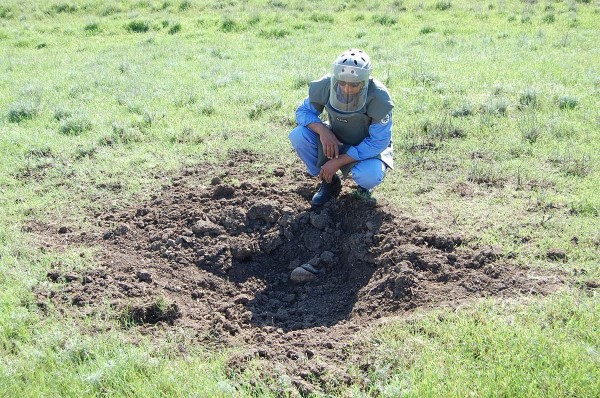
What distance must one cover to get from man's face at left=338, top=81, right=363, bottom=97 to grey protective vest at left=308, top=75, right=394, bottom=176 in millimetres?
157

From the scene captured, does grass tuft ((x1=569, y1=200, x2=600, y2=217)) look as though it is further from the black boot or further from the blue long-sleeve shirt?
the black boot

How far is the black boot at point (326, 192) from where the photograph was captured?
596 centimetres

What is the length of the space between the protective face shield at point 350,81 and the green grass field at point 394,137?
1.04 metres

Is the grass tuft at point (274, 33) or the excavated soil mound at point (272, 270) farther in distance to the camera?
the grass tuft at point (274, 33)

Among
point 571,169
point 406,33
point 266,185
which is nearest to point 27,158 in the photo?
point 266,185

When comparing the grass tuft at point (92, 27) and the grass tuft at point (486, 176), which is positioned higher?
the grass tuft at point (92, 27)

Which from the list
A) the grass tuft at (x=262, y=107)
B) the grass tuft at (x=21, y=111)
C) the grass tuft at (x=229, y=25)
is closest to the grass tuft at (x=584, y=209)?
the grass tuft at (x=262, y=107)

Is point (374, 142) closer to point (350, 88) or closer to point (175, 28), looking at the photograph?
point (350, 88)

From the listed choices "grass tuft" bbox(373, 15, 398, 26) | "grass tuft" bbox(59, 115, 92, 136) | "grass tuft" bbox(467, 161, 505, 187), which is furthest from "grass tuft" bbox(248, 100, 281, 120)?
"grass tuft" bbox(373, 15, 398, 26)

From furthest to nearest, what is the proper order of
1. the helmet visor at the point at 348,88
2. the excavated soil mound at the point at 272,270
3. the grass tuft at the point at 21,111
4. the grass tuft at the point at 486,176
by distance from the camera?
the grass tuft at the point at 21,111 → the grass tuft at the point at 486,176 → the helmet visor at the point at 348,88 → the excavated soil mound at the point at 272,270

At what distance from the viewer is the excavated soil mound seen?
4.51 metres

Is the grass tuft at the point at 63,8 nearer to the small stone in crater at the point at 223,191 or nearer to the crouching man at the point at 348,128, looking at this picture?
the small stone in crater at the point at 223,191

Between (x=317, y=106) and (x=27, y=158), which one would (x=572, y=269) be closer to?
(x=317, y=106)

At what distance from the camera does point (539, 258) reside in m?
4.91
